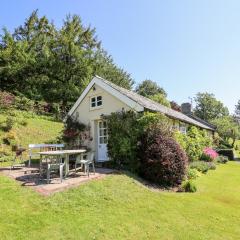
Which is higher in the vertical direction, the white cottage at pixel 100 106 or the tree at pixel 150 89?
the tree at pixel 150 89

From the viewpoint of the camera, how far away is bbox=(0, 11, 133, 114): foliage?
3472 cm

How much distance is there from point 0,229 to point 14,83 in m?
31.9

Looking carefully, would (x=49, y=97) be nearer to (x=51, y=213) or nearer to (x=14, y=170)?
(x=14, y=170)

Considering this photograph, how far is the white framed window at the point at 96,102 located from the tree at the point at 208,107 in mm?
62919

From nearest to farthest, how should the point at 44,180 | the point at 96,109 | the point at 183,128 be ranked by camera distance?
the point at 44,180
the point at 96,109
the point at 183,128

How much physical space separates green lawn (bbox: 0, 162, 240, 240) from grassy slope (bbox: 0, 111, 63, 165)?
36.4 ft

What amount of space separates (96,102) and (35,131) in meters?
8.34

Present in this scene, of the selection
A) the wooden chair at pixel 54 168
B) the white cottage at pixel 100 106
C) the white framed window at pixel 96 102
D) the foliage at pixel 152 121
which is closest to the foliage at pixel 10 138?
the white cottage at pixel 100 106

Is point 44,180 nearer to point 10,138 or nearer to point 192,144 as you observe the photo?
point 10,138

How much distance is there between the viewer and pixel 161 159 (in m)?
12.6

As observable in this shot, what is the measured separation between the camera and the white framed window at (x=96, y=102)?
57.6 ft

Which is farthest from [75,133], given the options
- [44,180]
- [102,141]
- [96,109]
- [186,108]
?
Answer: [186,108]

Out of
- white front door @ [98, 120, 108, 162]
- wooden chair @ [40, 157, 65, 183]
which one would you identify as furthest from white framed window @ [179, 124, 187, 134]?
wooden chair @ [40, 157, 65, 183]

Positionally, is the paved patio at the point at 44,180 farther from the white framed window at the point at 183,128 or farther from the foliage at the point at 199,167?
the white framed window at the point at 183,128
